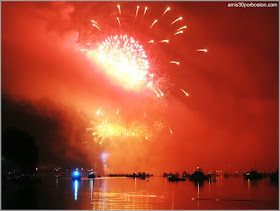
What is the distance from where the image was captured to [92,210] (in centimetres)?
3259

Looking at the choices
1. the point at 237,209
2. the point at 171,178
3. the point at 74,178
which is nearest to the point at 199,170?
the point at 171,178

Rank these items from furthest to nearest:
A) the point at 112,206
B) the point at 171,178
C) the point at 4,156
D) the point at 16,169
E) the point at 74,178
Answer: the point at 171,178, the point at 74,178, the point at 16,169, the point at 4,156, the point at 112,206

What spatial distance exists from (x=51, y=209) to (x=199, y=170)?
421 feet

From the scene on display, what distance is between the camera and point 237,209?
36.3m

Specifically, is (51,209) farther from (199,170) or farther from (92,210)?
(199,170)

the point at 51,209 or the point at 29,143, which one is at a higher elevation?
the point at 29,143

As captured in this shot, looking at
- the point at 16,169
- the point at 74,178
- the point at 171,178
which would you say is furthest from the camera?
the point at 171,178

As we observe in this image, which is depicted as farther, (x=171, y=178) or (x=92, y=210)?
(x=171, y=178)

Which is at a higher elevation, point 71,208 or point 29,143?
point 29,143

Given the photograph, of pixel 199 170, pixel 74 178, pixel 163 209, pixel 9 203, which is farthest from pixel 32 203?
pixel 199 170

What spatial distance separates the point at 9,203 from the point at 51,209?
165 inches

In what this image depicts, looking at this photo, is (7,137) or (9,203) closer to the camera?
(9,203)

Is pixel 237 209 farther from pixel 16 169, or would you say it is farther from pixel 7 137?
pixel 16 169

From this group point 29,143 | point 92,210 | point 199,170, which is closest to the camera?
point 92,210
